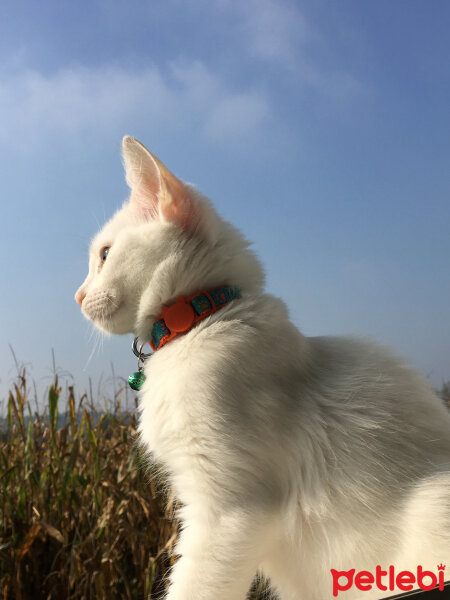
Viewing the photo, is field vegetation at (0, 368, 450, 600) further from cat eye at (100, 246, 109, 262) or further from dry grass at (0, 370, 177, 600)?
cat eye at (100, 246, 109, 262)

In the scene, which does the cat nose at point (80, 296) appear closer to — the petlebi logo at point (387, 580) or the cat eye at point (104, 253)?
the cat eye at point (104, 253)

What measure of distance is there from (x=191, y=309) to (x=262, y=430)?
28 centimetres

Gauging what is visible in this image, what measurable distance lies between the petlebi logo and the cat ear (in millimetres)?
746

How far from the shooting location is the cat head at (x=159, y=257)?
1.12 m

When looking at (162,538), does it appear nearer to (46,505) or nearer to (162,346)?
(46,505)

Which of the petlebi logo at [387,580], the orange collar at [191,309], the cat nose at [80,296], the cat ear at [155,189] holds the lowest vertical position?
the petlebi logo at [387,580]

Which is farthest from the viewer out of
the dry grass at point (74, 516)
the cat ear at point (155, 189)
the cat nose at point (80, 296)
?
the dry grass at point (74, 516)

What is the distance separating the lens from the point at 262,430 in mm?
968

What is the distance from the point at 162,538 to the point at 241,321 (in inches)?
37.8

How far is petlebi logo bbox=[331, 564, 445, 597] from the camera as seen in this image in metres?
0.87

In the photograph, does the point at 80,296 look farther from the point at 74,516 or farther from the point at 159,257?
the point at 74,516

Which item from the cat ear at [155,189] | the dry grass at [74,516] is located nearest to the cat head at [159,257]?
the cat ear at [155,189]

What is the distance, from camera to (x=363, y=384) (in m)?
1.08

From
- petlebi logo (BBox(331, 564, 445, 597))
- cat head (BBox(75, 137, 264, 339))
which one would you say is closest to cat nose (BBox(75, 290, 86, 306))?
cat head (BBox(75, 137, 264, 339))
